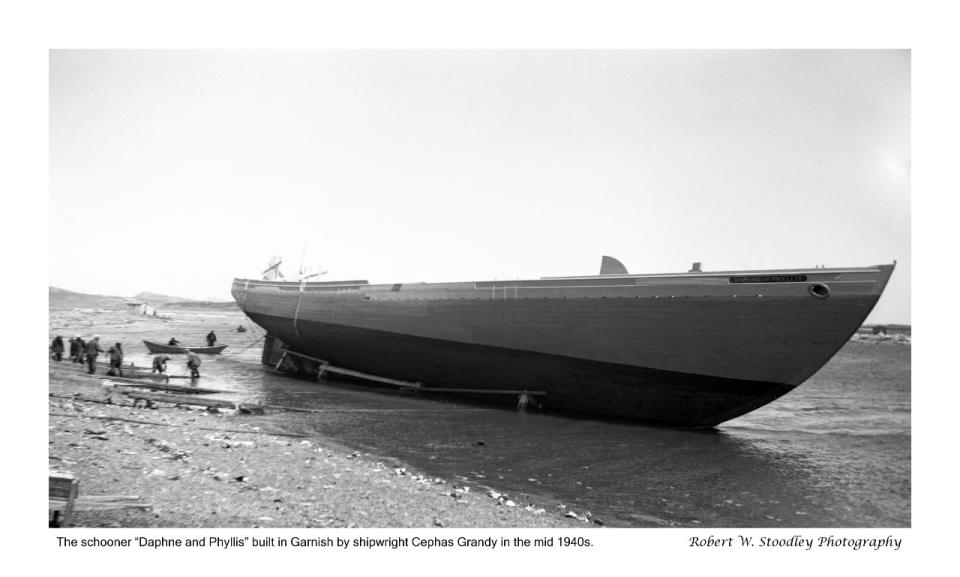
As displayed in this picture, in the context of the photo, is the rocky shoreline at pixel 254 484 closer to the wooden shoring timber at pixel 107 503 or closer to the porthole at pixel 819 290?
the wooden shoring timber at pixel 107 503

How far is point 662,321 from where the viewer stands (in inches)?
372

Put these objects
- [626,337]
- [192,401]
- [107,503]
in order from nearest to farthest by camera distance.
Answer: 1. [107,503]
2. [192,401]
3. [626,337]

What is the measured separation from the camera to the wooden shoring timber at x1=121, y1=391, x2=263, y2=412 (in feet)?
30.3

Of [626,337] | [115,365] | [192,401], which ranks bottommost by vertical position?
[192,401]

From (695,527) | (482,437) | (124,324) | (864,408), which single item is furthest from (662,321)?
(124,324)

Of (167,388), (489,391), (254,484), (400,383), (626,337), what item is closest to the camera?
(254,484)

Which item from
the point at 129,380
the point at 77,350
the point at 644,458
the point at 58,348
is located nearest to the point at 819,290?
the point at 644,458

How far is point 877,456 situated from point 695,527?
610 centimetres

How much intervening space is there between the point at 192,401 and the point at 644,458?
8525mm

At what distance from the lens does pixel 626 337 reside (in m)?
9.77

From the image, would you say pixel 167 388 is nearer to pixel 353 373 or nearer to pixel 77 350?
pixel 353 373

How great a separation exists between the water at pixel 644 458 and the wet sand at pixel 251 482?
0.55 m

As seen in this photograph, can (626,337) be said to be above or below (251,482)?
above
